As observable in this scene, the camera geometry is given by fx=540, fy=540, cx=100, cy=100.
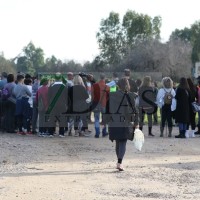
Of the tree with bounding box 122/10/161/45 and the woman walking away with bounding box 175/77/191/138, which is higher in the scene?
the tree with bounding box 122/10/161/45

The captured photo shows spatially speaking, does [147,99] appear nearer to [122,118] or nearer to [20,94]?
[20,94]

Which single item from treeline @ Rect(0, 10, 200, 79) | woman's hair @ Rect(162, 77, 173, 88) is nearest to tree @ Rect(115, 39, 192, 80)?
treeline @ Rect(0, 10, 200, 79)

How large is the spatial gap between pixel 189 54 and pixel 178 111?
48.7 meters

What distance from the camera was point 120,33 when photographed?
74938 mm

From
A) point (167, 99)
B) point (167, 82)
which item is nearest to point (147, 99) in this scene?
point (167, 99)

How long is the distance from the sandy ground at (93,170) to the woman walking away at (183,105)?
3.30ft

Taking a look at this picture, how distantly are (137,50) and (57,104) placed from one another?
1844 inches

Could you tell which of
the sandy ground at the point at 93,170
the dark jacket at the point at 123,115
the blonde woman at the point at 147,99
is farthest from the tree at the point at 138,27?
the dark jacket at the point at 123,115

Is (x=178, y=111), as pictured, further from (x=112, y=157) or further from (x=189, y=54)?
(x=189, y=54)

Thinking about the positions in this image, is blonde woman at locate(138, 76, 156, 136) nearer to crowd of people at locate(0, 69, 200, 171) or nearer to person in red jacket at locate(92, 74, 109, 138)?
crowd of people at locate(0, 69, 200, 171)

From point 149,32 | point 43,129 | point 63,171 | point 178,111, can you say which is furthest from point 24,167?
point 149,32

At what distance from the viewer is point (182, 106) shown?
56.6 feet

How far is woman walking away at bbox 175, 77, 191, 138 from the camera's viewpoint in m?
17.2

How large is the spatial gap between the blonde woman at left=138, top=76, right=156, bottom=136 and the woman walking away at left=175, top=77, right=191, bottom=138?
3.08 feet
